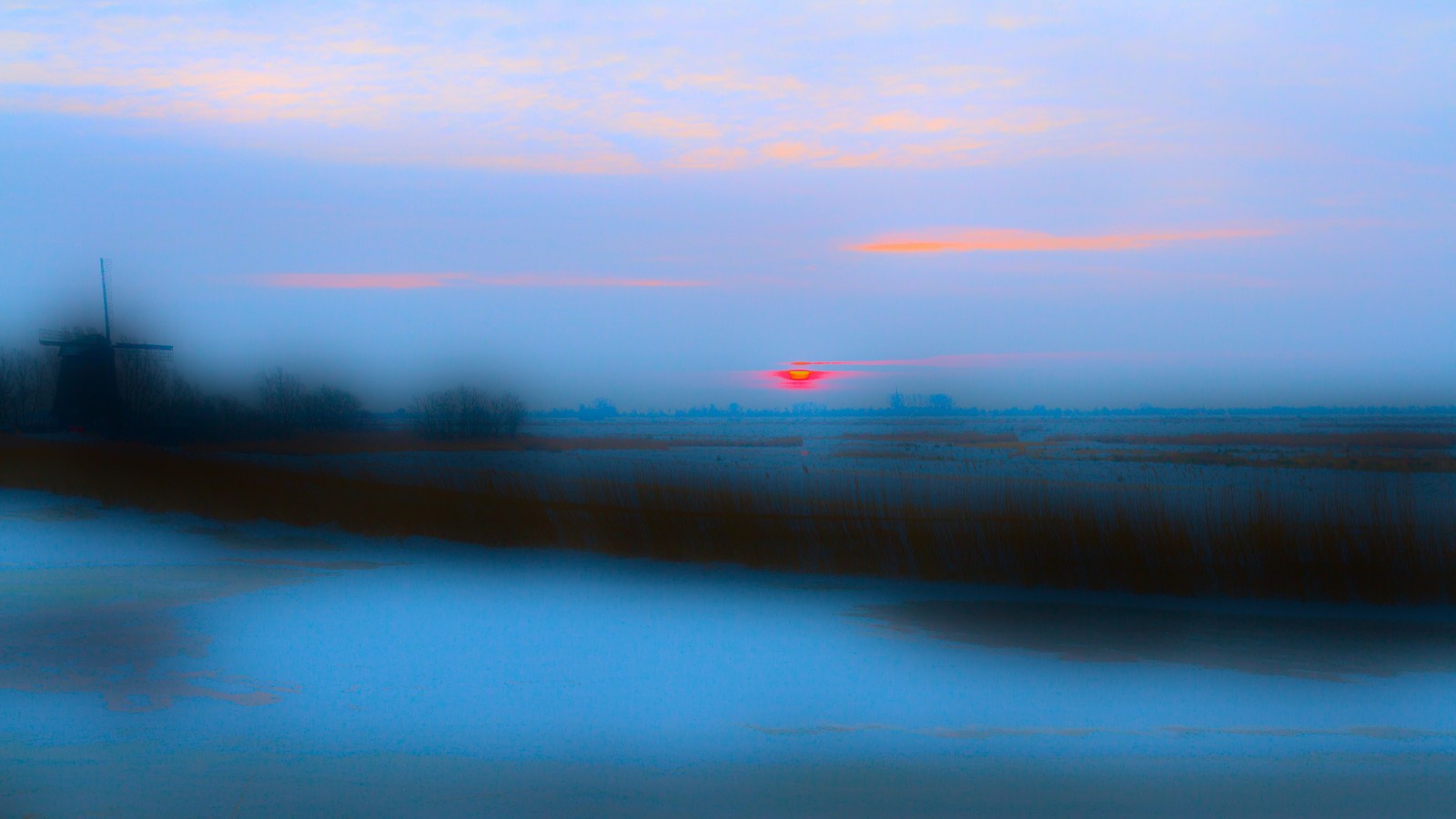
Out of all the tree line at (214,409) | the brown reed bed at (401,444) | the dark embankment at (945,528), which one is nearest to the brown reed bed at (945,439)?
the brown reed bed at (401,444)

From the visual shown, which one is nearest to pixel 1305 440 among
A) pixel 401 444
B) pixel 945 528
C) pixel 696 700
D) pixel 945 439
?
pixel 945 439

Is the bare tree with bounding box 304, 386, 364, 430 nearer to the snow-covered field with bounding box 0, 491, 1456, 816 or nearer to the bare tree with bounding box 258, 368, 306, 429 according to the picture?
the bare tree with bounding box 258, 368, 306, 429

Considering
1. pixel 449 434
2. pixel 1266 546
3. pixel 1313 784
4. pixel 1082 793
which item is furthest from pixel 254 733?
pixel 449 434

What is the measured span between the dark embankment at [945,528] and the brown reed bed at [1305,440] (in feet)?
82.7

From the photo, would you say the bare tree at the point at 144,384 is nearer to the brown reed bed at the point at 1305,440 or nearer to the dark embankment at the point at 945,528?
the dark embankment at the point at 945,528

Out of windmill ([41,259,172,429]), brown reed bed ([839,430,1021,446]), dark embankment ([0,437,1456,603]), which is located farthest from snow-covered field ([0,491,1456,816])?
brown reed bed ([839,430,1021,446])

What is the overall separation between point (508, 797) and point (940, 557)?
8.61m

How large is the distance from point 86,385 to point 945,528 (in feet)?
107

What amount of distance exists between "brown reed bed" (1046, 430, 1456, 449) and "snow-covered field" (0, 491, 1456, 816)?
109 feet

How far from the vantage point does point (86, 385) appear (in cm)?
3572

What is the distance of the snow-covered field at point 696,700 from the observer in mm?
5453

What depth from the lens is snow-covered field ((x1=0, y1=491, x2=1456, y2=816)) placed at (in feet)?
17.9

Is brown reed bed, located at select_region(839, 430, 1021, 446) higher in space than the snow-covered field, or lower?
lower

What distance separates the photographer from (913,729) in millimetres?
6777
